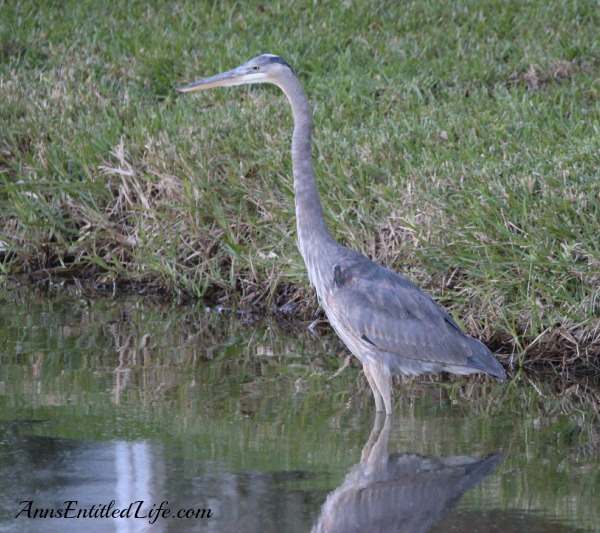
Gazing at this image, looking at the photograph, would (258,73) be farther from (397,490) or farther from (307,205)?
(397,490)

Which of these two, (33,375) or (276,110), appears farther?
(276,110)

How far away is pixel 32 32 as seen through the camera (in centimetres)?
1123

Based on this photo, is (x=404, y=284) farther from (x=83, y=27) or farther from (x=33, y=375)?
(x=83, y=27)

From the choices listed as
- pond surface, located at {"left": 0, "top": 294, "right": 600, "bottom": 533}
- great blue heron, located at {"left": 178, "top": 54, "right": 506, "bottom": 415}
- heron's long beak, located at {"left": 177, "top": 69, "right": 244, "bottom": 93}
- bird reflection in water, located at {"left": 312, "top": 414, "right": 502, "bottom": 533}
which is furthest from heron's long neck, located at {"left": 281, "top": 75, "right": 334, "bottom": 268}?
bird reflection in water, located at {"left": 312, "top": 414, "right": 502, "bottom": 533}

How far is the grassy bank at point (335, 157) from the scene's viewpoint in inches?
268

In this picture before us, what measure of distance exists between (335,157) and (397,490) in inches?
153

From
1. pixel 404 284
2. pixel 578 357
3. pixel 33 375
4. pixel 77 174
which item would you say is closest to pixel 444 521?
pixel 404 284

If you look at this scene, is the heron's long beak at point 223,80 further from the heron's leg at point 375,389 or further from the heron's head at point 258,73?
the heron's leg at point 375,389

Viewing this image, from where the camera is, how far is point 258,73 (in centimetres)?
629

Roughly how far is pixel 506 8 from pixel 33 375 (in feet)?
22.8

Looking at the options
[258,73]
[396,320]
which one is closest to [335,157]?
[258,73]

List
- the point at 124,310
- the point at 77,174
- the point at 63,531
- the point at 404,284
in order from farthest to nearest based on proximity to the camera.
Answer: the point at 77,174
the point at 124,310
the point at 404,284
the point at 63,531

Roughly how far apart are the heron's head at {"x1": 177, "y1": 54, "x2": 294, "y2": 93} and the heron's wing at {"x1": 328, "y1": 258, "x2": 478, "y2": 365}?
1.25 m

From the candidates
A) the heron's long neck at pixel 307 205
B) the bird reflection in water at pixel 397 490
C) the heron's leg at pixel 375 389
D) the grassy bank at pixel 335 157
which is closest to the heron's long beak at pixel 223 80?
the heron's long neck at pixel 307 205
